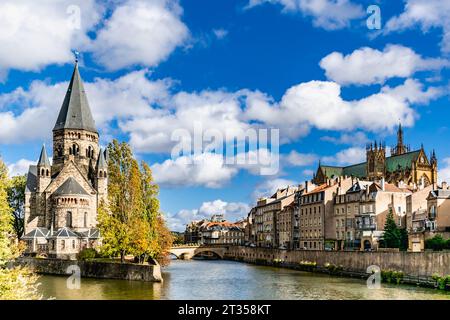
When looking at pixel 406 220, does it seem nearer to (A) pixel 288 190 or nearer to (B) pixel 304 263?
(B) pixel 304 263

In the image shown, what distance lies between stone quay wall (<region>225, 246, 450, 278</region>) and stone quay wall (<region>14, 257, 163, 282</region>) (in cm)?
2218

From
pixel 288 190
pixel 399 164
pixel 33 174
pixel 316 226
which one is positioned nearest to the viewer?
pixel 316 226

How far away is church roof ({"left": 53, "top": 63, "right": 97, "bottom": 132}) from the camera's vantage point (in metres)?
91.2

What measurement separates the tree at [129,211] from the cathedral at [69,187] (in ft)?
62.2

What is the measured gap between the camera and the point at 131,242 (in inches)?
2023

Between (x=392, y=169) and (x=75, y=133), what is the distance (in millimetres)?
65695

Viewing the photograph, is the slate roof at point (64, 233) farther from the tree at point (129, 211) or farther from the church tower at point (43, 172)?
the tree at point (129, 211)

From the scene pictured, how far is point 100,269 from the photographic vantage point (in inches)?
2110

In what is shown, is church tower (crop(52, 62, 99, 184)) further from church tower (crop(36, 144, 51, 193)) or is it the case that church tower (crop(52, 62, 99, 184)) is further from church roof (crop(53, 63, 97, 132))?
church tower (crop(36, 144, 51, 193))

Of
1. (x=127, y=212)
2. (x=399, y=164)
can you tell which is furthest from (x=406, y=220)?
(x=399, y=164)

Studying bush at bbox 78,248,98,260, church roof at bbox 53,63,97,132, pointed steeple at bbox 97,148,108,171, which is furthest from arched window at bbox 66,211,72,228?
church roof at bbox 53,63,97,132

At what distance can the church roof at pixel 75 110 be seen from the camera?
9119 centimetres
